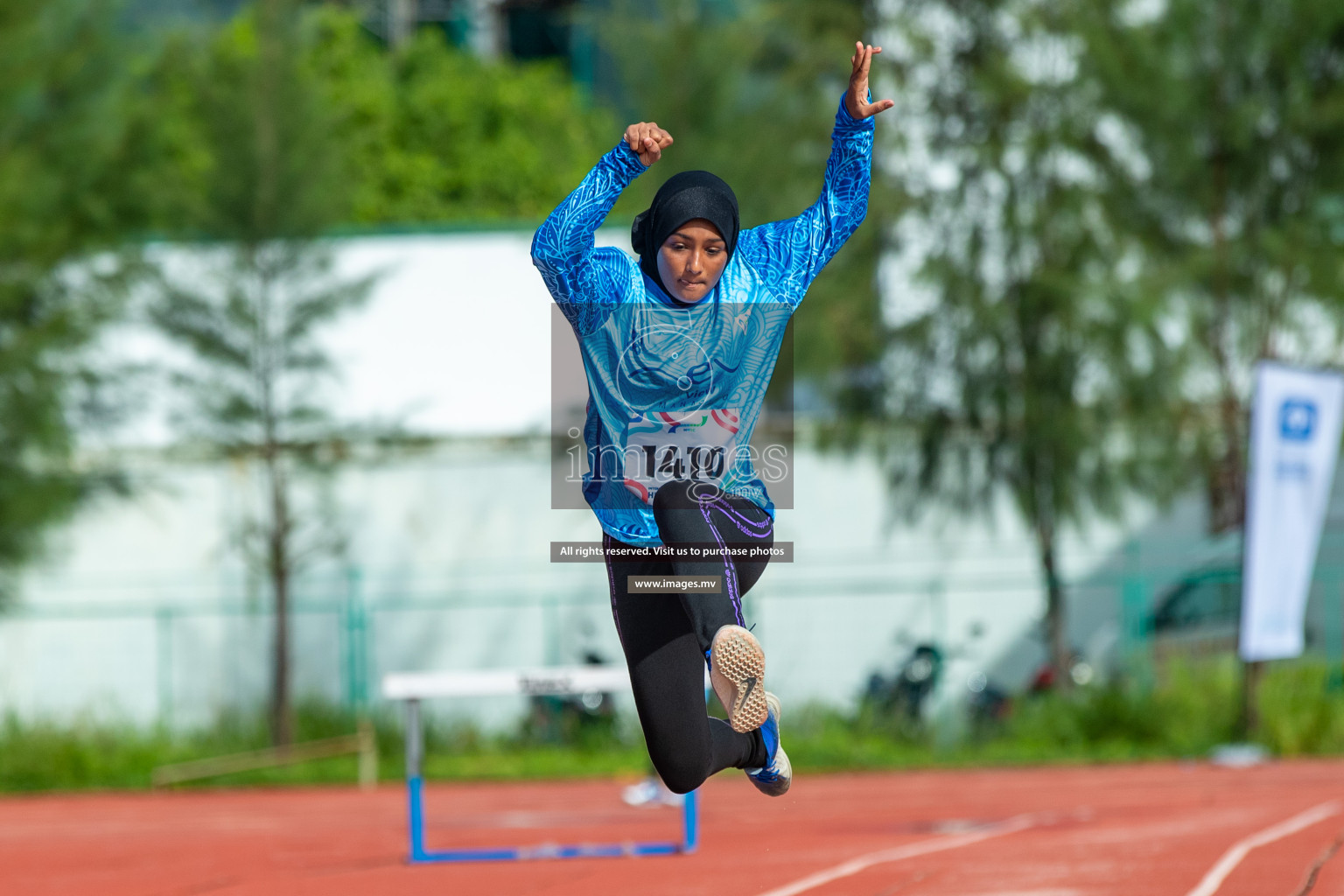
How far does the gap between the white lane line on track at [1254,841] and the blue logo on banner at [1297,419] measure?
12.9 feet

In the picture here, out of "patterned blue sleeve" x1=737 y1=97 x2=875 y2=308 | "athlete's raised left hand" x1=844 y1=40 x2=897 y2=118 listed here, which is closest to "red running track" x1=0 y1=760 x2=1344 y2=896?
"patterned blue sleeve" x1=737 y1=97 x2=875 y2=308

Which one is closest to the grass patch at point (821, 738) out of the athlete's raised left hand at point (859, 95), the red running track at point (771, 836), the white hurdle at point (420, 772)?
the red running track at point (771, 836)

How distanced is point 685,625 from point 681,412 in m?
0.60

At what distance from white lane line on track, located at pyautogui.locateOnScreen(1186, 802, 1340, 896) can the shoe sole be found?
2076 mm

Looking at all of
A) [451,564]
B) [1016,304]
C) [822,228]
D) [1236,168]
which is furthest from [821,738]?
[822,228]

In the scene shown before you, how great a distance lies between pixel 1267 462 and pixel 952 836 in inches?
219

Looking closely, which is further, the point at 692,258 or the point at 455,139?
the point at 455,139

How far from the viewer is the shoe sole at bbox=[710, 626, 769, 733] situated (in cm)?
388

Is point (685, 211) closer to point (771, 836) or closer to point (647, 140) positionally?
point (647, 140)

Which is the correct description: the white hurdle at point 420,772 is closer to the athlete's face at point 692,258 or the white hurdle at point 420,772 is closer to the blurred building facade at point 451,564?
the athlete's face at point 692,258

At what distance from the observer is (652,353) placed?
13.3 ft

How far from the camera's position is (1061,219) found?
46.4 feet

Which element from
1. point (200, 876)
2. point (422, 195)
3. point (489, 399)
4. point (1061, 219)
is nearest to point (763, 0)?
point (1061, 219)

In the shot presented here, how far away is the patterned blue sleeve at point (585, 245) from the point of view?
13.1ft
